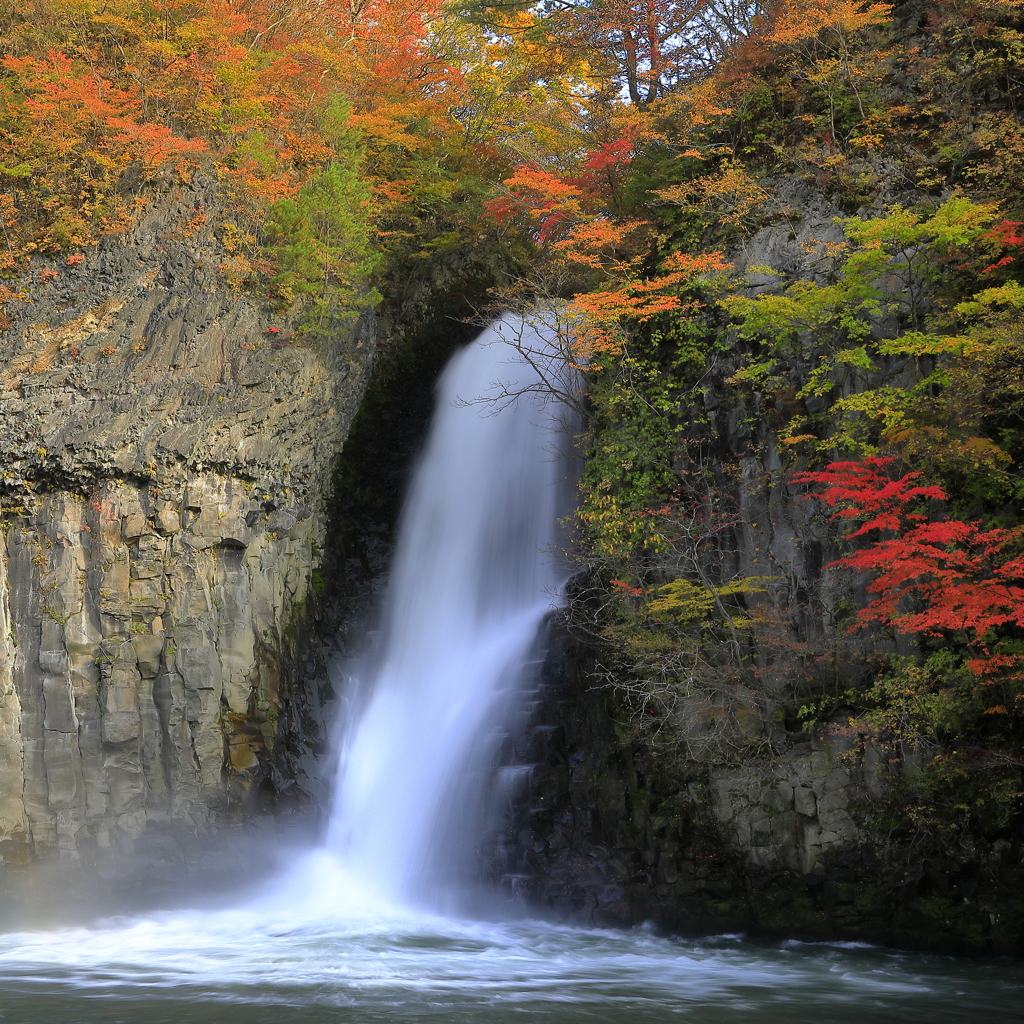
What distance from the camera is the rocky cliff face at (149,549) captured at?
12.2 metres

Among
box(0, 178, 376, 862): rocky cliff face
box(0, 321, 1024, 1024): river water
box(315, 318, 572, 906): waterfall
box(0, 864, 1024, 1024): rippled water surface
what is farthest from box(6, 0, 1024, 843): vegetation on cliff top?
box(0, 864, 1024, 1024): rippled water surface

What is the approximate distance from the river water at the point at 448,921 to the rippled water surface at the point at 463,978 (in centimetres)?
4

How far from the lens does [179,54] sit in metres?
15.5

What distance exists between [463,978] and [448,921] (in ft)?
8.27

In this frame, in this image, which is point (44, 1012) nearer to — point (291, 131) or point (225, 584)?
point (225, 584)

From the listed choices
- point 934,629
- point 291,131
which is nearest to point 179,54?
point 291,131

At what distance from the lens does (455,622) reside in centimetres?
1473

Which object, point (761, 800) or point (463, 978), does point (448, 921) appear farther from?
point (761, 800)

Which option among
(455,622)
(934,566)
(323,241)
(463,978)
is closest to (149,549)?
(455,622)

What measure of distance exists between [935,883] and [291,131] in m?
15.9

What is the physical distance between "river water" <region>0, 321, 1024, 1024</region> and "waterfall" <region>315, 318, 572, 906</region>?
0.04 m

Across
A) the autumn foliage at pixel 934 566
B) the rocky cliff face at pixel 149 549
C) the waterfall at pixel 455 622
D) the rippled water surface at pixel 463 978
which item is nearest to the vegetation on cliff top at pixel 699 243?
the autumn foliage at pixel 934 566

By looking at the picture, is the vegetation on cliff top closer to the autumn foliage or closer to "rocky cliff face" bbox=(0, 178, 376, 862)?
the autumn foliage

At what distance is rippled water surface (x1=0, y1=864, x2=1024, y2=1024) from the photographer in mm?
7582
